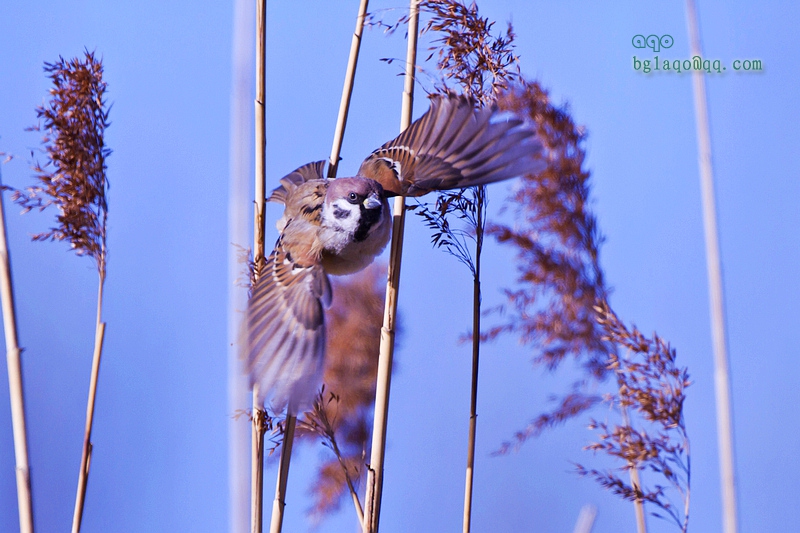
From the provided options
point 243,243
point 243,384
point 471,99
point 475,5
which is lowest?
point 243,384

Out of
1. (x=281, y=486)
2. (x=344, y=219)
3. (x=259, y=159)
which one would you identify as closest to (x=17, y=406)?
(x=281, y=486)

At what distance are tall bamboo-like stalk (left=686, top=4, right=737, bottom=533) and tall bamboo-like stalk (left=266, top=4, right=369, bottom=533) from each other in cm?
45

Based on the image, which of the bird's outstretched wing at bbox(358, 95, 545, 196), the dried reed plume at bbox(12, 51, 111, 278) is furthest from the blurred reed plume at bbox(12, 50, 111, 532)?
the bird's outstretched wing at bbox(358, 95, 545, 196)

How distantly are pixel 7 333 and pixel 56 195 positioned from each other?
226 mm

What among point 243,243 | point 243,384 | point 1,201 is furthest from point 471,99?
point 1,201

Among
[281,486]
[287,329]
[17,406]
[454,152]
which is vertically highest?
[454,152]

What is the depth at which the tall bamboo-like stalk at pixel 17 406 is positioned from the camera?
32.2 inches

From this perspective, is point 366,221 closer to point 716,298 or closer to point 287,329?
point 287,329

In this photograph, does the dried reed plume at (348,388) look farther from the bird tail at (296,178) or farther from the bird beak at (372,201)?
the bird tail at (296,178)

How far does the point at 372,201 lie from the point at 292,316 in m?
0.26

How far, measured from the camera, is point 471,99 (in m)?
0.97

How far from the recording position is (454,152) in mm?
1245

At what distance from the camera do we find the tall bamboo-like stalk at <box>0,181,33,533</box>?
2.68 feet

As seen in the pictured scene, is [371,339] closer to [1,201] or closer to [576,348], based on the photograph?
[576,348]
